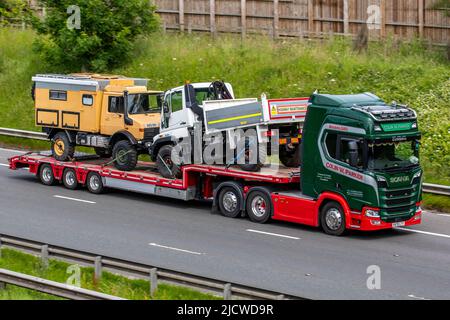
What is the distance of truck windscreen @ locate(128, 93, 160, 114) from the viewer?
1033 inches

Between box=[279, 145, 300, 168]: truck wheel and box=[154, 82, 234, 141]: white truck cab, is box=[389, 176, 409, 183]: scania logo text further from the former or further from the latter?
box=[154, 82, 234, 141]: white truck cab

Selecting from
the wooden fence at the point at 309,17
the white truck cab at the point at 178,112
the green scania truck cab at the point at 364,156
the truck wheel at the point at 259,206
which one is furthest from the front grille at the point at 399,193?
the wooden fence at the point at 309,17

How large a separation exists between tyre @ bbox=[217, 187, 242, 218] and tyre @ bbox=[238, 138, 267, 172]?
665 mm

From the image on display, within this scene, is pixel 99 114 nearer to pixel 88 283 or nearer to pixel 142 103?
pixel 142 103

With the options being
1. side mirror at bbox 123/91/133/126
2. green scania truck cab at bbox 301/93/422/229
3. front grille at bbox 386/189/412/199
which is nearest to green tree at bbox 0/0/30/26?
side mirror at bbox 123/91/133/126

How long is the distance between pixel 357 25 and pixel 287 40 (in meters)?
2.69

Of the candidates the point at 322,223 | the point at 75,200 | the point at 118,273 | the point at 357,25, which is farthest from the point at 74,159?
the point at 357,25

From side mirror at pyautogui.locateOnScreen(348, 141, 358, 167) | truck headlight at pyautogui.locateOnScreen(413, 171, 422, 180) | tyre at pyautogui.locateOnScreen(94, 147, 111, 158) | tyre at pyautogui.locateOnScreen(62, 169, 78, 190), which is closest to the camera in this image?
side mirror at pyautogui.locateOnScreen(348, 141, 358, 167)

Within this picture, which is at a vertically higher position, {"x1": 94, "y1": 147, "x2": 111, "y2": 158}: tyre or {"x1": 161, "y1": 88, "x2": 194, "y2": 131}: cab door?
{"x1": 161, "y1": 88, "x2": 194, "y2": 131}: cab door

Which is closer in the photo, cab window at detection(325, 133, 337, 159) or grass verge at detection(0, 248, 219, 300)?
grass verge at detection(0, 248, 219, 300)

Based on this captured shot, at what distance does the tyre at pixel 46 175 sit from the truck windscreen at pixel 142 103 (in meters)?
3.19

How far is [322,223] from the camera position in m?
22.1

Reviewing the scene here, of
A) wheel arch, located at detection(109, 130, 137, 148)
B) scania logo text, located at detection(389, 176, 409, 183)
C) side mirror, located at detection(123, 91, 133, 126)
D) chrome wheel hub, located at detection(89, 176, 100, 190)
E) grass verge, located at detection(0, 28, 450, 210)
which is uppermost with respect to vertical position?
grass verge, located at detection(0, 28, 450, 210)

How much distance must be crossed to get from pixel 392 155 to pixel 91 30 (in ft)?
58.3
